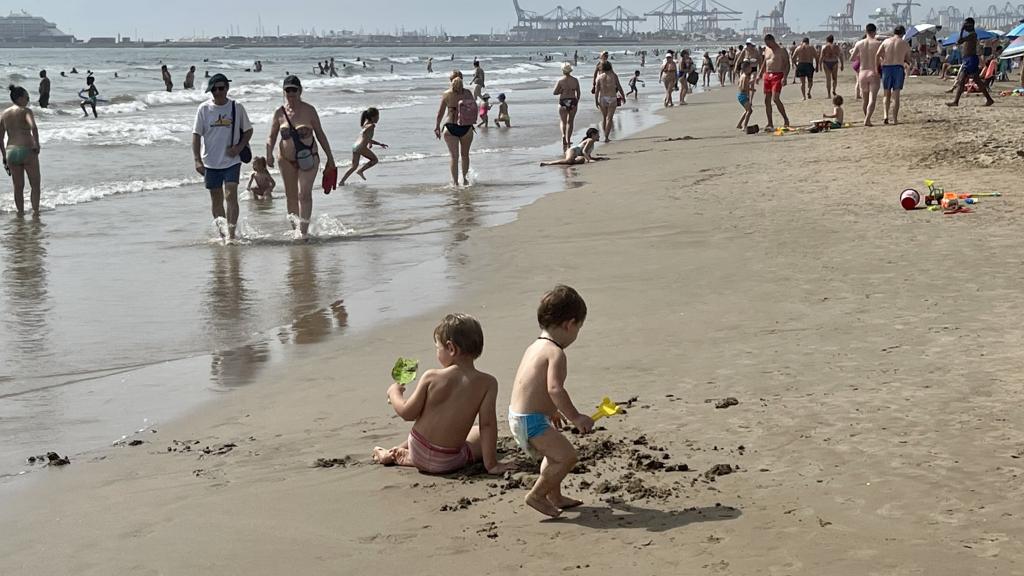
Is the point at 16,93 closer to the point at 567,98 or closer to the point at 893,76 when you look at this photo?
the point at 567,98

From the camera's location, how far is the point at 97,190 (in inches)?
639

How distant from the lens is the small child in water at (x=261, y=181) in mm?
14398

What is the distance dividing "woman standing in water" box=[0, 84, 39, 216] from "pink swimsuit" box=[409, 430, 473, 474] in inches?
403

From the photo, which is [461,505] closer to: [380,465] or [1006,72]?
[380,465]

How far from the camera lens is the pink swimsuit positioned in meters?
4.53

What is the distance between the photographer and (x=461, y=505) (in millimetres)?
4164

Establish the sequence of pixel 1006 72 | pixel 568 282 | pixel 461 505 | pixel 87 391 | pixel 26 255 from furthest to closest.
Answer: pixel 1006 72, pixel 26 255, pixel 568 282, pixel 87 391, pixel 461 505

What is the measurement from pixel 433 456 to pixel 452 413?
0.19 meters

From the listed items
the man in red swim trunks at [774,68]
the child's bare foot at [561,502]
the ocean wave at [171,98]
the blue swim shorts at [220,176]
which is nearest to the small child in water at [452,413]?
the child's bare foot at [561,502]

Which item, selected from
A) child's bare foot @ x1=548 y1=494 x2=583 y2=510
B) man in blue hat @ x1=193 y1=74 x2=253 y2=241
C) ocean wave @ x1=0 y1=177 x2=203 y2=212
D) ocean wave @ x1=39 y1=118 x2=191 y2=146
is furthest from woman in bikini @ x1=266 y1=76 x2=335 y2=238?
ocean wave @ x1=39 y1=118 x2=191 y2=146

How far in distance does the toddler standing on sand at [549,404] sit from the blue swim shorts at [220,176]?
279 inches

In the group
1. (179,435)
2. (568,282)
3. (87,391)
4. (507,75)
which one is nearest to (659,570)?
(179,435)

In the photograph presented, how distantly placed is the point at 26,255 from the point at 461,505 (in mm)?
7966

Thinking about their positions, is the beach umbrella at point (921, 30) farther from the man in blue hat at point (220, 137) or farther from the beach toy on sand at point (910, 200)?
the man in blue hat at point (220, 137)
